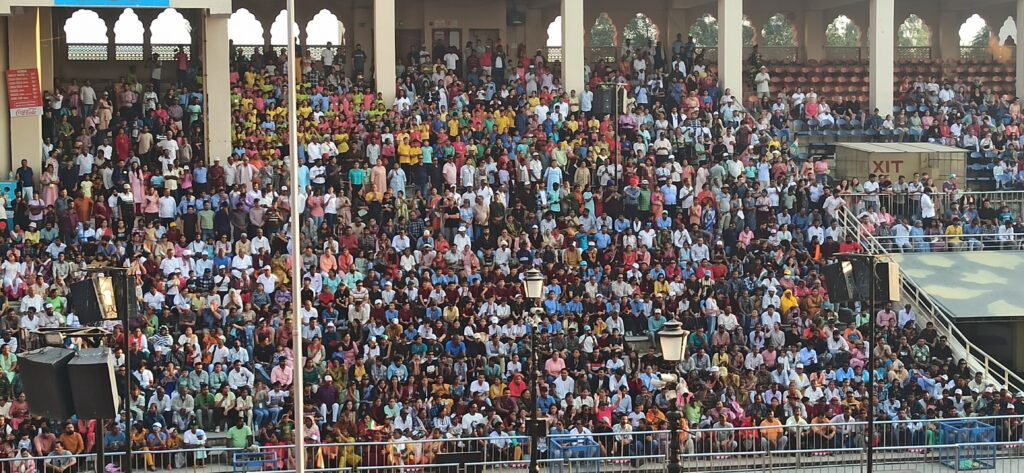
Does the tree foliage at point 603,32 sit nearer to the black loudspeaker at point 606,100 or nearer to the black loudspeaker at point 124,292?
the black loudspeaker at point 606,100

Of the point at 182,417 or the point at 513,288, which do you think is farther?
the point at 513,288

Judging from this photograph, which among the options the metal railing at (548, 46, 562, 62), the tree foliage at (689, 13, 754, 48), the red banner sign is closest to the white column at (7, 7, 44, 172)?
the red banner sign

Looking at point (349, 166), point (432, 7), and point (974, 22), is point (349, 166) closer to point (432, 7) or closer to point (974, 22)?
point (432, 7)

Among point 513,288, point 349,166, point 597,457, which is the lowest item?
point 597,457

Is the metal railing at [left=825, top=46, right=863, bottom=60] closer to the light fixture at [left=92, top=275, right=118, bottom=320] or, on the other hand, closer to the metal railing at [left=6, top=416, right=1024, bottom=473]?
the metal railing at [left=6, top=416, right=1024, bottom=473]

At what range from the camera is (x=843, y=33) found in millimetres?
50750

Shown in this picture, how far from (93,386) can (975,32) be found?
41009mm

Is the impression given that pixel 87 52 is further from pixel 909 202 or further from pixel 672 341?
pixel 672 341

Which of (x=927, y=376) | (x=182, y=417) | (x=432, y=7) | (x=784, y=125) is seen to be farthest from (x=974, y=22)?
(x=182, y=417)

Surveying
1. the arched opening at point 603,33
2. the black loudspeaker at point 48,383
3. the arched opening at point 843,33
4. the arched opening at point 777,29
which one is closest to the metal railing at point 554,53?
the arched opening at point 603,33

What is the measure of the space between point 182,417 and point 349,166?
8.86 metres

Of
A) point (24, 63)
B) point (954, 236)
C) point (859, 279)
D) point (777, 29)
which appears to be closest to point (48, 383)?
point (859, 279)

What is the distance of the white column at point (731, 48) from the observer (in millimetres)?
39594

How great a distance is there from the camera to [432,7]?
44312 mm
